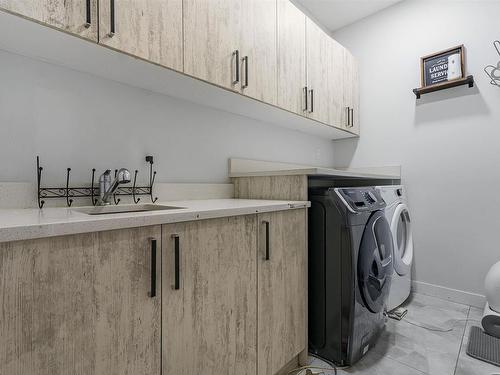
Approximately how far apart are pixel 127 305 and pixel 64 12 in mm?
1028

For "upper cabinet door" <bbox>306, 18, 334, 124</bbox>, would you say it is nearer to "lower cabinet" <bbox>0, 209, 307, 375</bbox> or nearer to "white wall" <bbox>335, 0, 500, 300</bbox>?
"white wall" <bbox>335, 0, 500, 300</bbox>

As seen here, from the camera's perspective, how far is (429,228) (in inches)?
94.8

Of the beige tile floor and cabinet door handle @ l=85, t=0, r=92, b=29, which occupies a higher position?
cabinet door handle @ l=85, t=0, r=92, b=29

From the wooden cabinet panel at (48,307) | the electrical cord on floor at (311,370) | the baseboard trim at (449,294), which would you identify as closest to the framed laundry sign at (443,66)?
the baseboard trim at (449,294)

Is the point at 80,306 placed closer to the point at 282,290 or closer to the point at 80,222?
the point at 80,222

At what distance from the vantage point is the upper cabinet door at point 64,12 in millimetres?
883

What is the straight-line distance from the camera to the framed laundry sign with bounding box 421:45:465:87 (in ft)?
7.15

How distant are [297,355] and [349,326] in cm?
33

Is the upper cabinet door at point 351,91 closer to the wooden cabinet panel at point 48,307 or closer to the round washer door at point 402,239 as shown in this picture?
the round washer door at point 402,239

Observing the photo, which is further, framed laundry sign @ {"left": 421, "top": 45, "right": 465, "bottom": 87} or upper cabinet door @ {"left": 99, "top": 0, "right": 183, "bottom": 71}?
framed laundry sign @ {"left": 421, "top": 45, "right": 465, "bottom": 87}

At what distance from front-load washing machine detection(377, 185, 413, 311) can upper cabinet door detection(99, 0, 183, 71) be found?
1514mm

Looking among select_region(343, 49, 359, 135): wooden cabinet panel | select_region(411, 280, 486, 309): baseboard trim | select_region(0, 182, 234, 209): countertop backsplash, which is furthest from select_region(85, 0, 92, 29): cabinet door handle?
select_region(411, 280, 486, 309): baseboard trim

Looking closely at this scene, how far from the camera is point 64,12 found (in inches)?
37.9

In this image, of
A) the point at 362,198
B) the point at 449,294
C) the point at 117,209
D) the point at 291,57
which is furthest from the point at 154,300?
the point at 449,294
